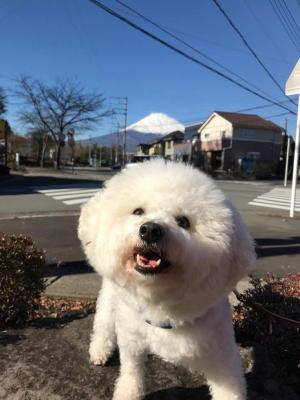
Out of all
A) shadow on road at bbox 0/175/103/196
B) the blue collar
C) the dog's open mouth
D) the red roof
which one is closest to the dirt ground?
the blue collar

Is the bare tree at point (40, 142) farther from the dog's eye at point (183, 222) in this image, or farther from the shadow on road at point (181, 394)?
the dog's eye at point (183, 222)

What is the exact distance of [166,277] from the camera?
6.00 ft

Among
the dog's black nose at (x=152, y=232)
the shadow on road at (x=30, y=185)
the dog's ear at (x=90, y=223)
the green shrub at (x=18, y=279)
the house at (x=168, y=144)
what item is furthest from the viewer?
the house at (x=168, y=144)

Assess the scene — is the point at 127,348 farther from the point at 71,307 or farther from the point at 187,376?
the point at 71,307

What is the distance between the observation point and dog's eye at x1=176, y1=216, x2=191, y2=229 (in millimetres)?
1938

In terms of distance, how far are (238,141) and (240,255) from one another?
53681mm

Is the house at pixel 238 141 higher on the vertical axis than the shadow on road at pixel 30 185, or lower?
higher

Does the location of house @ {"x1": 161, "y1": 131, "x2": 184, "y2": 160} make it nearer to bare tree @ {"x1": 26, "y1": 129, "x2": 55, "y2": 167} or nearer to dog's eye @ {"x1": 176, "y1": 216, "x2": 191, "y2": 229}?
bare tree @ {"x1": 26, "y1": 129, "x2": 55, "y2": 167}

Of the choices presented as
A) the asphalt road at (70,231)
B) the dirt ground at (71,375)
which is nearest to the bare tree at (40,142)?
the asphalt road at (70,231)

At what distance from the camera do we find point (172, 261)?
1.79 metres

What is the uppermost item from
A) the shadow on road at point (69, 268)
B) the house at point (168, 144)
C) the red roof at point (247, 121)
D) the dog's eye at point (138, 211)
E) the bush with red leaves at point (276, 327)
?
the red roof at point (247, 121)

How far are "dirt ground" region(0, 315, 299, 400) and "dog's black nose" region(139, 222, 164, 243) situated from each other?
126 cm

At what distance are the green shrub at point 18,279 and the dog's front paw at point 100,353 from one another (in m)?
0.80

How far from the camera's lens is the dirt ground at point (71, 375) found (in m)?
2.51
